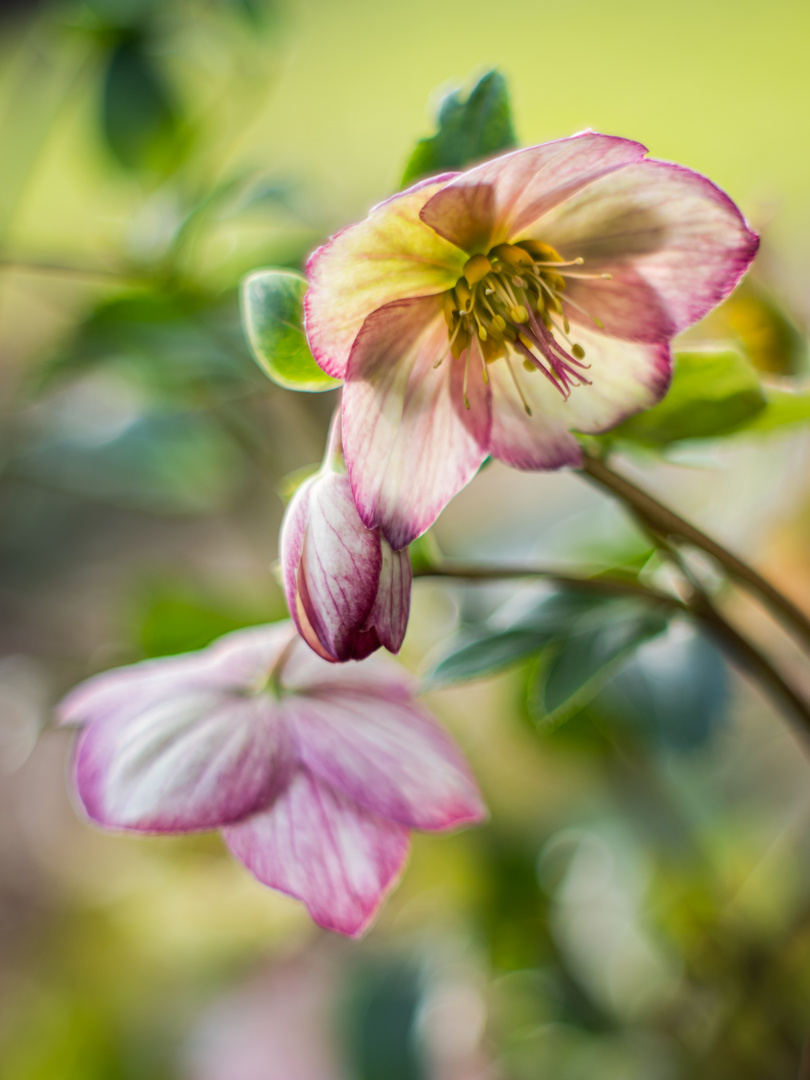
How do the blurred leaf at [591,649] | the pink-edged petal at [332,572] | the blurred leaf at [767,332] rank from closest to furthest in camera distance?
the pink-edged petal at [332,572] < the blurred leaf at [591,649] < the blurred leaf at [767,332]

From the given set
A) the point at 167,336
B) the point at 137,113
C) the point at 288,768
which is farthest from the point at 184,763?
the point at 137,113

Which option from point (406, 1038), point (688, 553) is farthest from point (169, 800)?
point (406, 1038)

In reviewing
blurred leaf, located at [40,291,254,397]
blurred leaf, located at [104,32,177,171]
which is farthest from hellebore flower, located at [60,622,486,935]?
blurred leaf, located at [104,32,177,171]

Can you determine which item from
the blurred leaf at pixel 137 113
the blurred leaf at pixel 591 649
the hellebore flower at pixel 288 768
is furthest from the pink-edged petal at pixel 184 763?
the blurred leaf at pixel 137 113

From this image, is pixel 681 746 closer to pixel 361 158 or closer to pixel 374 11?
pixel 361 158

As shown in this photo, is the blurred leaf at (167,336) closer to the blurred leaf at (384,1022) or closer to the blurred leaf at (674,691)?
the blurred leaf at (674,691)
